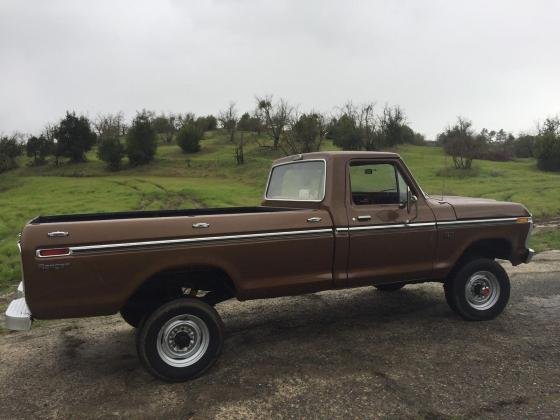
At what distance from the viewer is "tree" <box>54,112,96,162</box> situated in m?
41.9

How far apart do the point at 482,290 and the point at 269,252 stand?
9.65ft

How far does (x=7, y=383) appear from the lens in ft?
14.6

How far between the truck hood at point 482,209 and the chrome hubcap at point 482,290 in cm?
72

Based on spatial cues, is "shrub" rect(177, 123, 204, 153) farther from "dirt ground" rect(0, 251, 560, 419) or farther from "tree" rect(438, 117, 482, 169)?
"dirt ground" rect(0, 251, 560, 419)

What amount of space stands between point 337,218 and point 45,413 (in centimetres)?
314

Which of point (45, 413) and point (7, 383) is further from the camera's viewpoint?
point (7, 383)

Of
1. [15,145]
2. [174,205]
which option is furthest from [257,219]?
[15,145]

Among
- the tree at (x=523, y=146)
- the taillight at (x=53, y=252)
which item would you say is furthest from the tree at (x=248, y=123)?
the taillight at (x=53, y=252)

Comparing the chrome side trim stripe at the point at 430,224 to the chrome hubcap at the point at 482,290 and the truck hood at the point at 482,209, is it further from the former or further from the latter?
the chrome hubcap at the point at 482,290

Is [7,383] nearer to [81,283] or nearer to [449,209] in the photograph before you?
[81,283]

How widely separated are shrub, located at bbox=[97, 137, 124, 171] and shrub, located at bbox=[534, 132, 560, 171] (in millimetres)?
33339

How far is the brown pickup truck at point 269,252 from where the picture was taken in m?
3.97

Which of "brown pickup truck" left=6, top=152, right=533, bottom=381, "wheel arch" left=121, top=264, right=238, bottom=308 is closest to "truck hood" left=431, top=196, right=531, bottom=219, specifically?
"brown pickup truck" left=6, top=152, right=533, bottom=381

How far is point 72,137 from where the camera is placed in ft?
138
